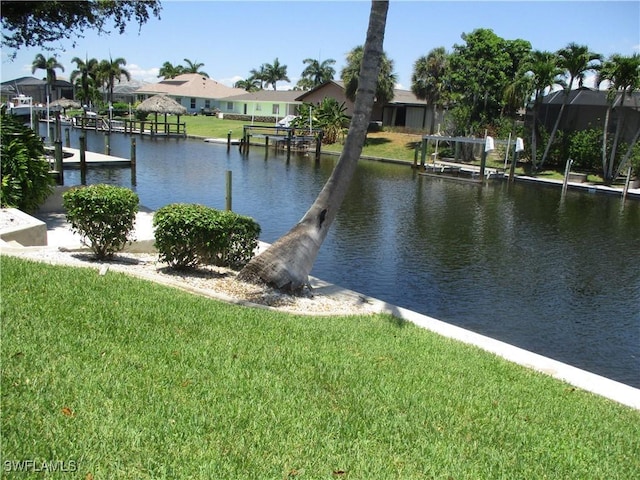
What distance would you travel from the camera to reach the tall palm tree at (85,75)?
77062 mm

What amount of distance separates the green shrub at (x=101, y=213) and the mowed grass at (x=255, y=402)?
2.50 m

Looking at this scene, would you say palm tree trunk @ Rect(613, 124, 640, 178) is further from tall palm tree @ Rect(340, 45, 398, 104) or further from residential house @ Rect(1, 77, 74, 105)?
residential house @ Rect(1, 77, 74, 105)

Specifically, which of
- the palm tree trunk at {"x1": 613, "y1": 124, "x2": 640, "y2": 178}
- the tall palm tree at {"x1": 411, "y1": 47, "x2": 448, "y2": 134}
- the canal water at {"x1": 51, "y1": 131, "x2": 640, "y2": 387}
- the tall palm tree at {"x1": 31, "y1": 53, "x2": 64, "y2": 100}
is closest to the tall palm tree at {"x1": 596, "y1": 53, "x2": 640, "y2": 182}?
the palm tree trunk at {"x1": 613, "y1": 124, "x2": 640, "y2": 178}

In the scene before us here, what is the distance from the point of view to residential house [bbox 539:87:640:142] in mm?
37406

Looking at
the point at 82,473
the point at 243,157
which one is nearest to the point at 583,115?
the point at 243,157

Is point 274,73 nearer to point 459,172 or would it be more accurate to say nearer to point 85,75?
point 85,75

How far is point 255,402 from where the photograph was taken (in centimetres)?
477

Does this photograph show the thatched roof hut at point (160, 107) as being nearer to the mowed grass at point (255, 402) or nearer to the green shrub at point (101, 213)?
the green shrub at point (101, 213)


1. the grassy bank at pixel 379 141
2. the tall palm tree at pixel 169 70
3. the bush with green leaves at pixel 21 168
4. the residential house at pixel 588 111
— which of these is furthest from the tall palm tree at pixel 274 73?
the bush with green leaves at pixel 21 168

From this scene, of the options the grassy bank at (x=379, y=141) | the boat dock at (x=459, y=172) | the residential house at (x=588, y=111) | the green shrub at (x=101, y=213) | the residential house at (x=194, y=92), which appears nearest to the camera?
the green shrub at (x=101, y=213)

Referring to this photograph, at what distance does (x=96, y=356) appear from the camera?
16.8ft

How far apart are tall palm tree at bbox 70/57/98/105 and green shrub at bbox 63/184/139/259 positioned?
73.9 m

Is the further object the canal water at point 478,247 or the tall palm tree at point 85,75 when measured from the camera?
the tall palm tree at point 85,75

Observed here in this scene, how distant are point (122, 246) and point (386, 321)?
5.17 meters
